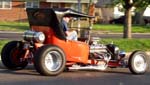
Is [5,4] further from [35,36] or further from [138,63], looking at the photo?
[35,36]

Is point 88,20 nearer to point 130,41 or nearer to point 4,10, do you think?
point 130,41

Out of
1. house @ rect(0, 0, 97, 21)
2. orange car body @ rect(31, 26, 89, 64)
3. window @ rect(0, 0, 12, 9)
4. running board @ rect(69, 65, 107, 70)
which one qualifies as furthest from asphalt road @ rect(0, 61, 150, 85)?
window @ rect(0, 0, 12, 9)

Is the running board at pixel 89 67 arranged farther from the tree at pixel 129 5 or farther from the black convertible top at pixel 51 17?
the tree at pixel 129 5

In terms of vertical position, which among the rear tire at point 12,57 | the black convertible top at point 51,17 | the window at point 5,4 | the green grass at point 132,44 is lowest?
the green grass at point 132,44

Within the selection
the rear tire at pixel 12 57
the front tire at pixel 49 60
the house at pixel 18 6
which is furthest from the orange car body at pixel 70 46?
the house at pixel 18 6

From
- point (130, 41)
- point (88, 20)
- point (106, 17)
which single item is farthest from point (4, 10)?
point (88, 20)

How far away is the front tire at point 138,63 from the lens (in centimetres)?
1576

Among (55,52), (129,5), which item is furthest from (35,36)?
(129,5)

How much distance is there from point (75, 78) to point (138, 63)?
2.44 metres

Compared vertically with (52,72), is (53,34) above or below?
above

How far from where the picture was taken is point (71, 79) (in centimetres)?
1403

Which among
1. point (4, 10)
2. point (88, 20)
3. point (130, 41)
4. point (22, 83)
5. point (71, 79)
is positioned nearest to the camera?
point (22, 83)

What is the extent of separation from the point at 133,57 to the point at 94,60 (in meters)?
1.10

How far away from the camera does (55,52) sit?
1476cm
